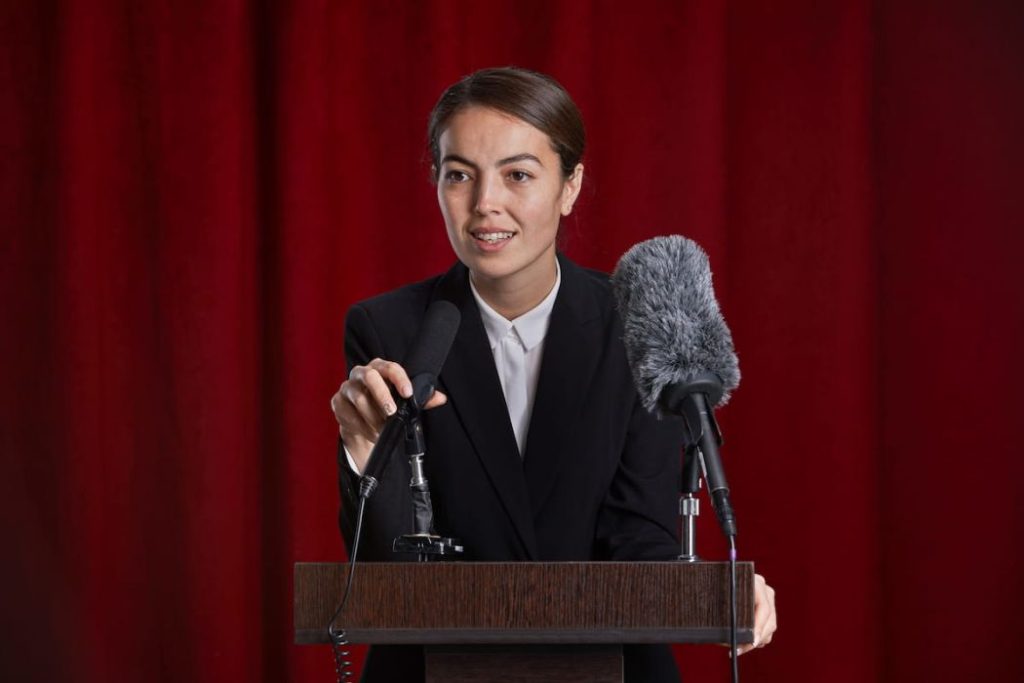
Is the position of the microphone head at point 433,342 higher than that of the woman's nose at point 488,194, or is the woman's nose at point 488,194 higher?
the woman's nose at point 488,194

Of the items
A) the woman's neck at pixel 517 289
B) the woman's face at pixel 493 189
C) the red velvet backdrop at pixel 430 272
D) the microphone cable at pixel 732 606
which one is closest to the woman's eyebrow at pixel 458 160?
the woman's face at pixel 493 189

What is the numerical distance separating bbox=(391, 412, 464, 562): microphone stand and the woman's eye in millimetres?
553

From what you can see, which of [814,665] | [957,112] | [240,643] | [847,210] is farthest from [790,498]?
[240,643]

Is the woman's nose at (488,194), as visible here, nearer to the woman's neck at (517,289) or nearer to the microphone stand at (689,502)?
the woman's neck at (517,289)

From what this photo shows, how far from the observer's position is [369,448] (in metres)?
1.31

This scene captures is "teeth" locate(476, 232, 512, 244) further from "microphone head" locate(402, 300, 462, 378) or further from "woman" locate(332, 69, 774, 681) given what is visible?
"microphone head" locate(402, 300, 462, 378)

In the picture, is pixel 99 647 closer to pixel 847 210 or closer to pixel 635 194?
pixel 635 194

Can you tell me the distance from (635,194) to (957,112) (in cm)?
74

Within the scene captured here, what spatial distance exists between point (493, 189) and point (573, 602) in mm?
758

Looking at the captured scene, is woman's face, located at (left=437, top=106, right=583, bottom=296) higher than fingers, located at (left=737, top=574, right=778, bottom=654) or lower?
higher

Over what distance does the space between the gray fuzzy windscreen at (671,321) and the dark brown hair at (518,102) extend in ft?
1.58

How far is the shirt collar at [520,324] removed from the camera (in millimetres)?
1721

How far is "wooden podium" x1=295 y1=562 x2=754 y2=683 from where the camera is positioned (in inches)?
37.3

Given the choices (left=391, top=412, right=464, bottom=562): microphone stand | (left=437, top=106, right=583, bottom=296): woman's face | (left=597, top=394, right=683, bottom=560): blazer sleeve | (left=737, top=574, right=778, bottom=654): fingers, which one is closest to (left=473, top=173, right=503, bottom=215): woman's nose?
(left=437, top=106, right=583, bottom=296): woman's face
